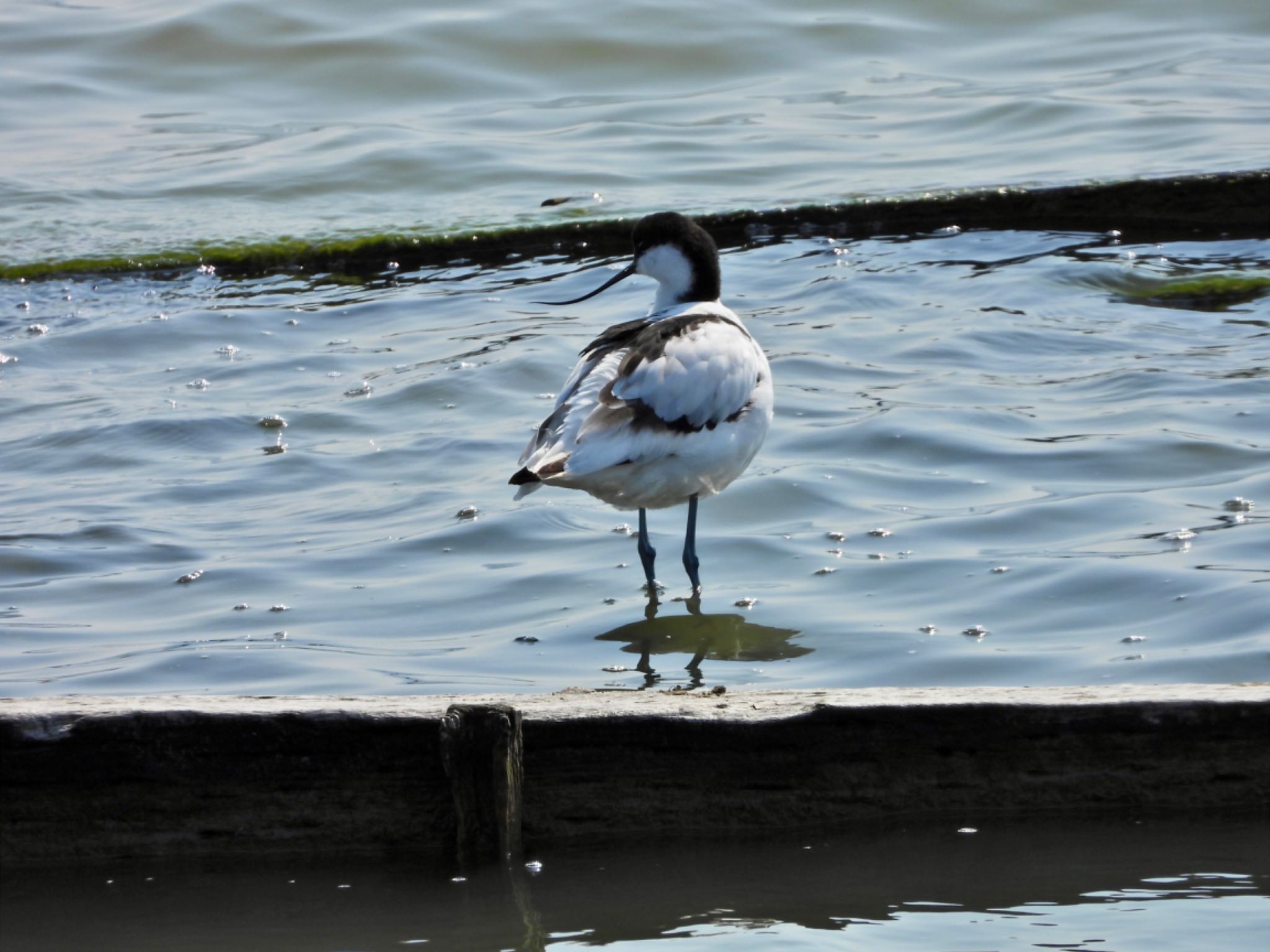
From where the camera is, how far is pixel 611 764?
3.28 metres

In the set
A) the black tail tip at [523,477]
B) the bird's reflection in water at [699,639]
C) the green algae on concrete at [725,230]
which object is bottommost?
the bird's reflection in water at [699,639]

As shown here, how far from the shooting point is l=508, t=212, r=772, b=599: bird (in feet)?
17.9

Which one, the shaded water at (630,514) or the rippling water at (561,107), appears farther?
the rippling water at (561,107)

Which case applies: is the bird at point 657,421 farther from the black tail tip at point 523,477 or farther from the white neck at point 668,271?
the white neck at point 668,271

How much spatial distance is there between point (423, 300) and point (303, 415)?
2398 millimetres

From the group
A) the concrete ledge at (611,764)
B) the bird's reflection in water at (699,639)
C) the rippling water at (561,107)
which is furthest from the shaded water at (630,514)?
the rippling water at (561,107)

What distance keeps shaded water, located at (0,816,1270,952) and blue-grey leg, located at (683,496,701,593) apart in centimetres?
243

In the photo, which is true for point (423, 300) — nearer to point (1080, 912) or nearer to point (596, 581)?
point (596, 581)

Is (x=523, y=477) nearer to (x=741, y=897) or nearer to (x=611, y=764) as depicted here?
(x=611, y=764)

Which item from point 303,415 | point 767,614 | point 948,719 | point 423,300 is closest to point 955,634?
point 767,614

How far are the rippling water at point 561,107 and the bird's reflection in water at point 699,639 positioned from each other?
6415 millimetres

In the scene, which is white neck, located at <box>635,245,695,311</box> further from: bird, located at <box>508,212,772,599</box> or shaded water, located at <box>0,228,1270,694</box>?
shaded water, located at <box>0,228,1270,694</box>

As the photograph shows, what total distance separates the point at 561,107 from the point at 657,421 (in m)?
10.3

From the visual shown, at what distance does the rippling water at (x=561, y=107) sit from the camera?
12344mm
